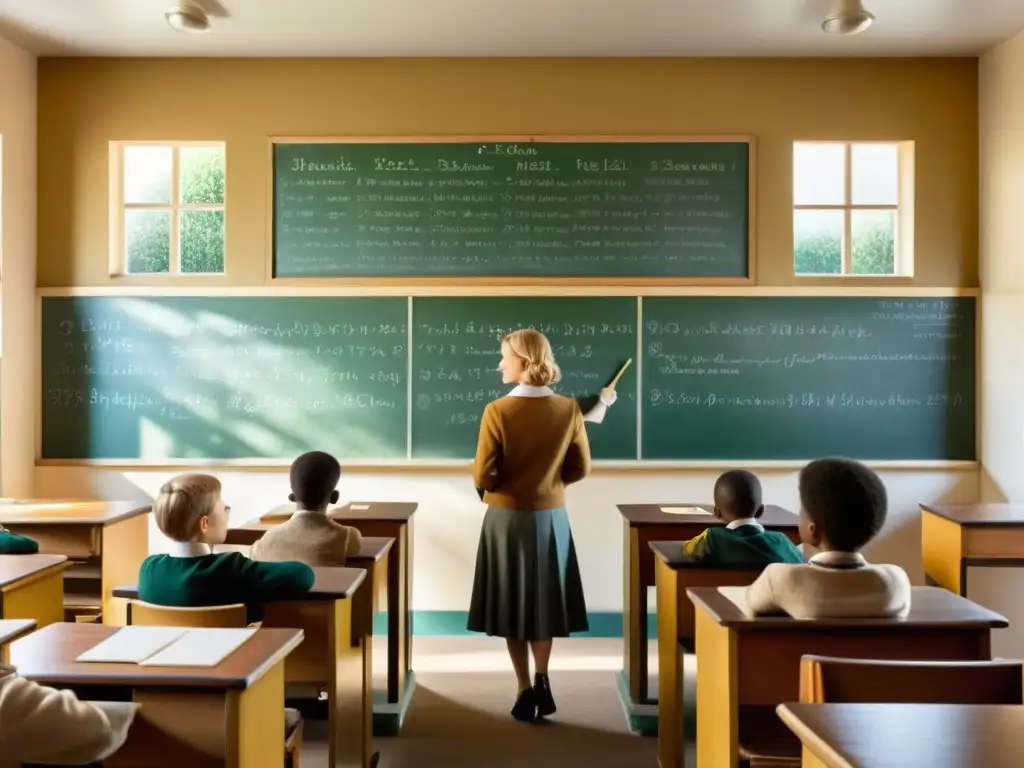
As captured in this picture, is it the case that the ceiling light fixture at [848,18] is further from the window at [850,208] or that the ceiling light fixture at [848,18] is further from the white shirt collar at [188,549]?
the white shirt collar at [188,549]

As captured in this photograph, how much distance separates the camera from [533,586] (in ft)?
10.8

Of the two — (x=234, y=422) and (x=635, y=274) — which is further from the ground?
(x=635, y=274)

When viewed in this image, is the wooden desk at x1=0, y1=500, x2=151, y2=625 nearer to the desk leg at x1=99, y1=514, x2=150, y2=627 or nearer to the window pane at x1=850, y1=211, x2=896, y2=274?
the desk leg at x1=99, y1=514, x2=150, y2=627

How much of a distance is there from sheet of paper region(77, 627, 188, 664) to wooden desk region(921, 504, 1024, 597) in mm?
3210

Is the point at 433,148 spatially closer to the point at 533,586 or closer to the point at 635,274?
the point at 635,274

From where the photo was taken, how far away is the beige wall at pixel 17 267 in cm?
449

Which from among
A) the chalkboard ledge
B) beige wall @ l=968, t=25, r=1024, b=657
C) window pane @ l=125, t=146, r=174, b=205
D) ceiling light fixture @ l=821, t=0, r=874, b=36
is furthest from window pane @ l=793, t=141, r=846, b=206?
window pane @ l=125, t=146, r=174, b=205

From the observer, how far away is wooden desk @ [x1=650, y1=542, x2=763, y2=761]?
2639mm

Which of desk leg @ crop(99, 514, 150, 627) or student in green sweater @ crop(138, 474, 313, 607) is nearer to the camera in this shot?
student in green sweater @ crop(138, 474, 313, 607)

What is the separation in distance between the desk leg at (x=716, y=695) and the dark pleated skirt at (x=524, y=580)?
0.98m

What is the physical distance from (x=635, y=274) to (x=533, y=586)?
210 cm

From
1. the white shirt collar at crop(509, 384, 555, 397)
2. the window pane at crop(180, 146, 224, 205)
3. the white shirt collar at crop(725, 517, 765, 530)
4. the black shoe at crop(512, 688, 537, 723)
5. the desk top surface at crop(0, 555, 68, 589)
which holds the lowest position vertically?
the black shoe at crop(512, 688, 537, 723)

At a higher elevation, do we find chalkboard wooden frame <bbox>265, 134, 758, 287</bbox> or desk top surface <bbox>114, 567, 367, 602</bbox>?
chalkboard wooden frame <bbox>265, 134, 758, 287</bbox>

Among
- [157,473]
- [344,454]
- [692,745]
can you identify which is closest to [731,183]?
[344,454]
